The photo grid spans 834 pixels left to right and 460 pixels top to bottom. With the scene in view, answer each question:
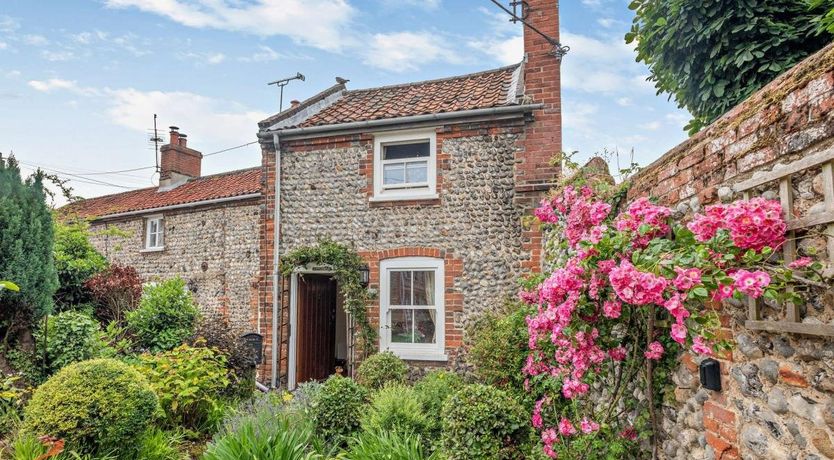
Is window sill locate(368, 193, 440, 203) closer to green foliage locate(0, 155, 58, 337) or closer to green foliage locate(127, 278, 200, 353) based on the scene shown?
green foliage locate(127, 278, 200, 353)

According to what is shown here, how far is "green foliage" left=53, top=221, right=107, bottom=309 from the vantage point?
32.2 ft

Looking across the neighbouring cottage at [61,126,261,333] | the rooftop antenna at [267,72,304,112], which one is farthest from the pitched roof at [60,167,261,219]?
the rooftop antenna at [267,72,304,112]

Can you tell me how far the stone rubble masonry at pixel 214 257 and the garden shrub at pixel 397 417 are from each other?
7.81 m

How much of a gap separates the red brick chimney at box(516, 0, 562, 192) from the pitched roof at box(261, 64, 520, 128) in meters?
0.56

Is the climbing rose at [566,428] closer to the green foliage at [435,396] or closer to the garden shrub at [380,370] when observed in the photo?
the green foliage at [435,396]

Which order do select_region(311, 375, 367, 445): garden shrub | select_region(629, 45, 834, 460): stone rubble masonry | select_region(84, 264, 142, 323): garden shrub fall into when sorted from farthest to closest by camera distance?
select_region(84, 264, 142, 323): garden shrub, select_region(311, 375, 367, 445): garden shrub, select_region(629, 45, 834, 460): stone rubble masonry

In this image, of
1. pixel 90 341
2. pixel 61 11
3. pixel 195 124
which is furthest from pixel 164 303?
pixel 195 124

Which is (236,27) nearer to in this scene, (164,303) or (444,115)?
(444,115)

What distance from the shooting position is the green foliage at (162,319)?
826 cm

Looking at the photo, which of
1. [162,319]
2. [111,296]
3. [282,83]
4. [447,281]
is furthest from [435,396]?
[282,83]

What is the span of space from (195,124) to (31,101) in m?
10.6

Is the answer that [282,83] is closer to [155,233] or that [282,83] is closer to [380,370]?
[155,233]

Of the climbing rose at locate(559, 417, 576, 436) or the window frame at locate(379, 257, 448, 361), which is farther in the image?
the window frame at locate(379, 257, 448, 361)

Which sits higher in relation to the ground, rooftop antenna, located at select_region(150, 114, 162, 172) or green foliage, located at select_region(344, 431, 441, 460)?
rooftop antenna, located at select_region(150, 114, 162, 172)
